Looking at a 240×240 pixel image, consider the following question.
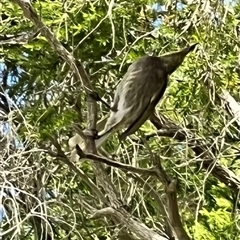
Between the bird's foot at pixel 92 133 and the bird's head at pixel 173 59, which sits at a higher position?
the bird's head at pixel 173 59

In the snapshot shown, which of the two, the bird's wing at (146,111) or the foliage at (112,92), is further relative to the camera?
the foliage at (112,92)

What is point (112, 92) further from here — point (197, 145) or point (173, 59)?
point (173, 59)

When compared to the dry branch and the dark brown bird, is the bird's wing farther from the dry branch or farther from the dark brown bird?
the dry branch

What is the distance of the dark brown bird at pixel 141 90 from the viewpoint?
3.75 feet

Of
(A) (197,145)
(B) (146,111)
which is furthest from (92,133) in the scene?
(A) (197,145)

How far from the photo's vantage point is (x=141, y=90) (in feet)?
3.82

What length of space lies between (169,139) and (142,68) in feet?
1.43

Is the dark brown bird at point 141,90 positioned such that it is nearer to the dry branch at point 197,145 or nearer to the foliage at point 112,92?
the foliage at point 112,92

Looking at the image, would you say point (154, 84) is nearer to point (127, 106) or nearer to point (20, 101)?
point (127, 106)

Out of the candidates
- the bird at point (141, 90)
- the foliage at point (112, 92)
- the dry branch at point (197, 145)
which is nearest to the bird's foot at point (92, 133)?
the bird at point (141, 90)

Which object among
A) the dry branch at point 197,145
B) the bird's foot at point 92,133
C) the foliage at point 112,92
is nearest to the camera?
the bird's foot at point 92,133

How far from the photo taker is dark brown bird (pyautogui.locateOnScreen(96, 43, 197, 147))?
44.9 inches

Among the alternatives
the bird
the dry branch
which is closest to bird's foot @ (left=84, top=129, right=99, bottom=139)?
the bird

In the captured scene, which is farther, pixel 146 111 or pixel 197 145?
pixel 197 145
